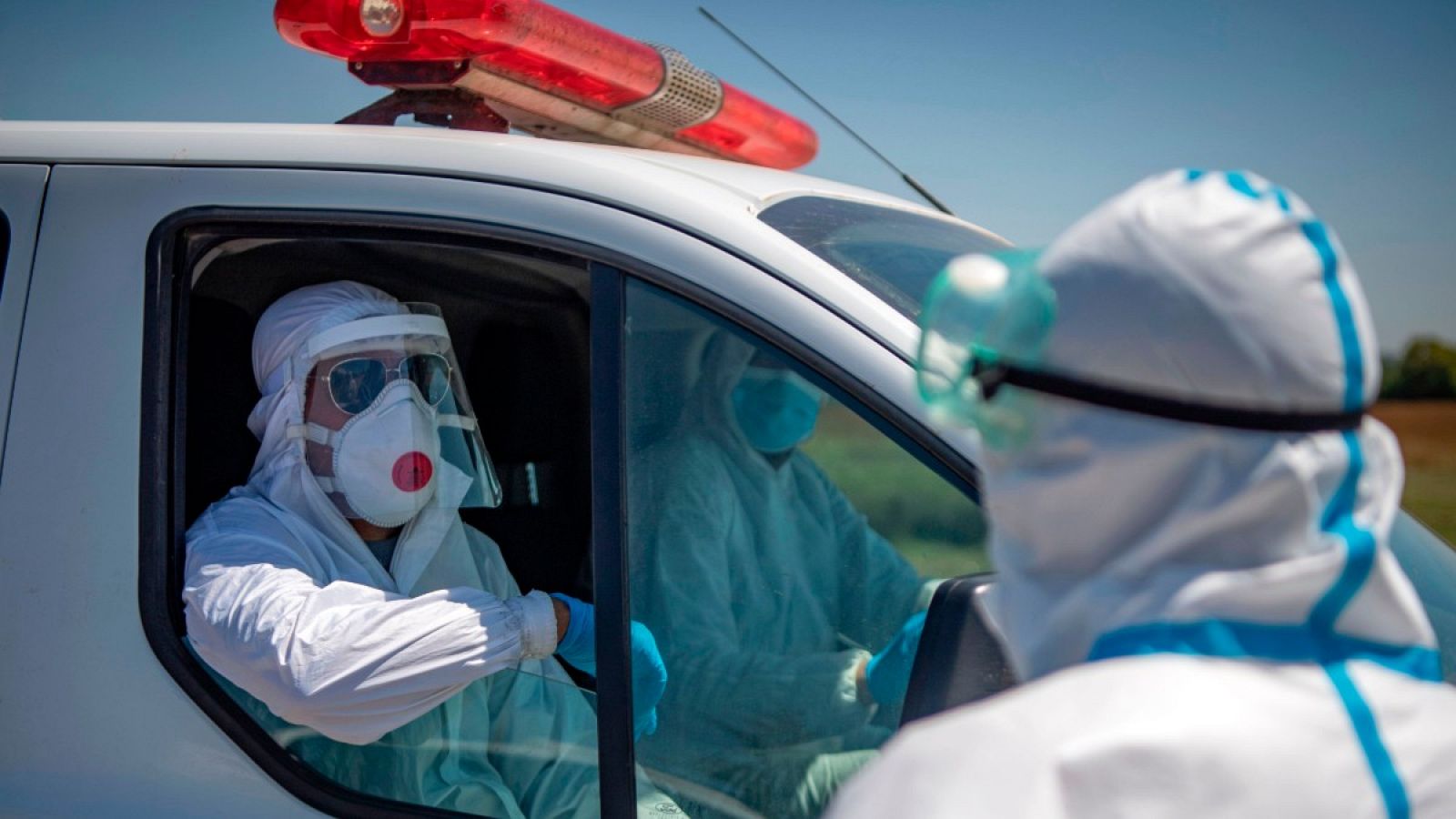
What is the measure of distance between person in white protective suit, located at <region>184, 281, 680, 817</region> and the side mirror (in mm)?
393

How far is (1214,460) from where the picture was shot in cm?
84

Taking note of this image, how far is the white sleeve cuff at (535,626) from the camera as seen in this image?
1.89 m

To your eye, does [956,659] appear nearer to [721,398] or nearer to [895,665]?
[895,665]

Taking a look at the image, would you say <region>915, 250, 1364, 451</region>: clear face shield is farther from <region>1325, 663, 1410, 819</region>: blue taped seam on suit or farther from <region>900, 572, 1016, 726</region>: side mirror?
<region>900, 572, 1016, 726</region>: side mirror

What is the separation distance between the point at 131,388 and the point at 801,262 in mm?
996

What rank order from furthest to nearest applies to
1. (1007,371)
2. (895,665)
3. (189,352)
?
1. (189,352)
2. (895,665)
3. (1007,371)

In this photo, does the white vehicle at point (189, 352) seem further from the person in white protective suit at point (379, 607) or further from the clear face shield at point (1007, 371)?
the clear face shield at point (1007, 371)

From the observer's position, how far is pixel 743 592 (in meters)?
1.75

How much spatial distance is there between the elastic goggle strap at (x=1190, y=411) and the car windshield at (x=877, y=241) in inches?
31.3

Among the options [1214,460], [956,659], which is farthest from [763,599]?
[1214,460]

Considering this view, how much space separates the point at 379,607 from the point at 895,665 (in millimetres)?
780

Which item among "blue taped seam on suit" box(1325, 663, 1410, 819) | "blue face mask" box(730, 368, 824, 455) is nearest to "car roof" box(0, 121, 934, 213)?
"blue face mask" box(730, 368, 824, 455)

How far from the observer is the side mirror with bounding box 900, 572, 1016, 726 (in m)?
1.47

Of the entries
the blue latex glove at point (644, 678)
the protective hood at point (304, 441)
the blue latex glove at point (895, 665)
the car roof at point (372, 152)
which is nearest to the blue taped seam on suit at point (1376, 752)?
the blue latex glove at point (895, 665)
